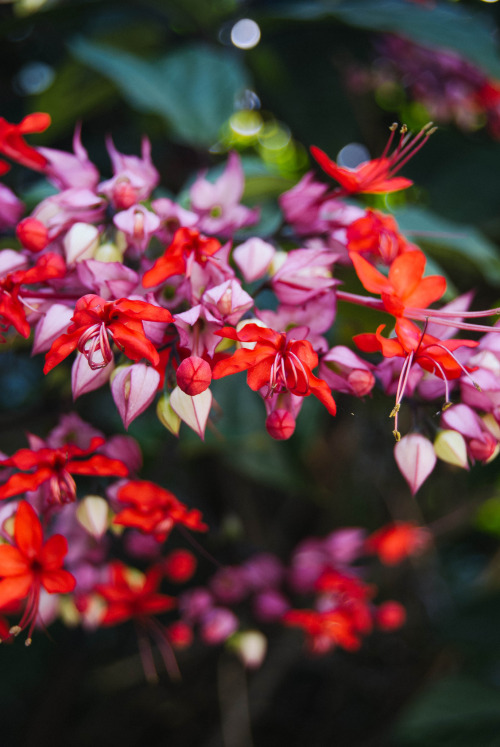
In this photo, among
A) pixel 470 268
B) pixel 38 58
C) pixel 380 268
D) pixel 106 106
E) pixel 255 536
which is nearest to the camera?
pixel 380 268

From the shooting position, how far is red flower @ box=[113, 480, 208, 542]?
0.42m

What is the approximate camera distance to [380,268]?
0.54 m

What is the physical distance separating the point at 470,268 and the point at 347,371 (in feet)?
1.44

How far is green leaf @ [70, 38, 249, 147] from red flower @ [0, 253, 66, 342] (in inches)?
15.7

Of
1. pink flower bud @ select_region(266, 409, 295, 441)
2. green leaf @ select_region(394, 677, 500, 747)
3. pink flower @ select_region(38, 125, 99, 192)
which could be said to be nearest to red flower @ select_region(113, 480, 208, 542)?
pink flower bud @ select_region(266, 409, 295, 441)

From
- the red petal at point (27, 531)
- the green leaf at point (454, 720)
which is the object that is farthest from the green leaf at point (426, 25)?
the green leaf at point (454, 720)

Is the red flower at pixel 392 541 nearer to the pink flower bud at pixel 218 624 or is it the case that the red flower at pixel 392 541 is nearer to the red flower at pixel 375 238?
the pink flower bud at pixel 218 624

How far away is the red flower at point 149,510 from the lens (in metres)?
0.42

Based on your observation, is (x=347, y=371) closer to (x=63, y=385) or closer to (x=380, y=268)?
(x=380, y=268)

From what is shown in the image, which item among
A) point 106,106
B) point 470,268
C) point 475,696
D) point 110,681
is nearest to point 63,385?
point 106,106

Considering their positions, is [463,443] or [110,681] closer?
[463,443]

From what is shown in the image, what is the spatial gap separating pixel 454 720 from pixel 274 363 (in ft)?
3.09

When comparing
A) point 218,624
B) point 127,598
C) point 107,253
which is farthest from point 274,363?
point 218,624

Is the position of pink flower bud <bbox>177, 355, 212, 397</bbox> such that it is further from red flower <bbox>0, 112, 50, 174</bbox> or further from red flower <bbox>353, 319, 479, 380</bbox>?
red flower <bbox>0, 112, 50, 174</bbox>
